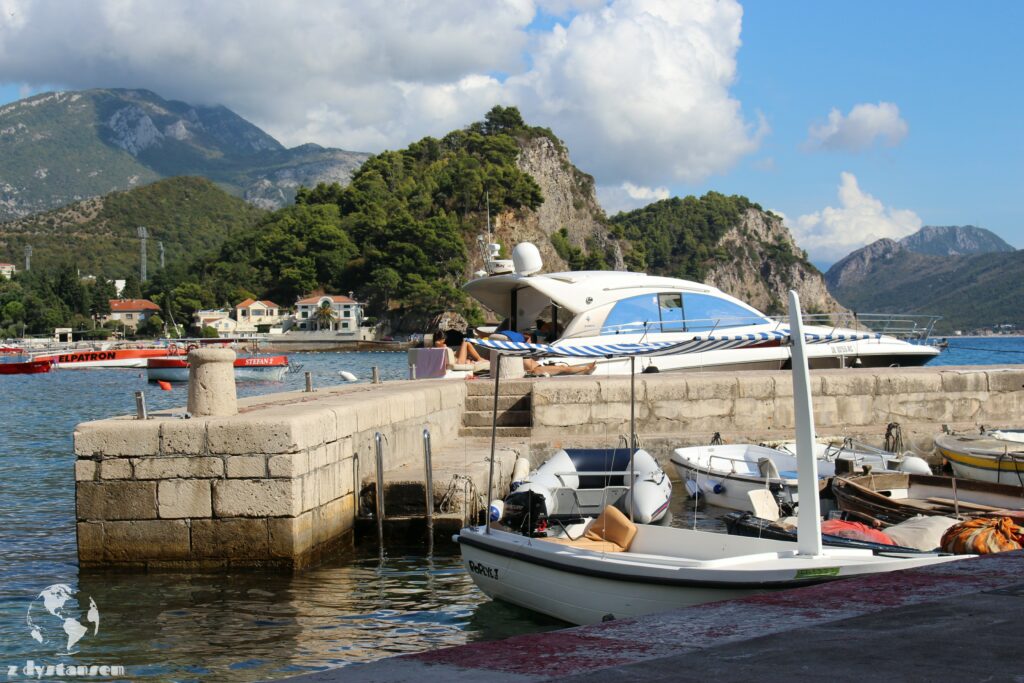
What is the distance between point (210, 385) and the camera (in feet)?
35.7

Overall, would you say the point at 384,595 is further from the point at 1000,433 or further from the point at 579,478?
the point at 1000,433

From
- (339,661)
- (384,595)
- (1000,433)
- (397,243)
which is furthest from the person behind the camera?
(397,243)

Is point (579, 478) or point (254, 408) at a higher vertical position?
point (254, 408)

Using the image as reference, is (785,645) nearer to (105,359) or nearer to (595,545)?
(595,545)

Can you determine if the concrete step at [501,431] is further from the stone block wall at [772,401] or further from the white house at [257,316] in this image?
the white house at [257,316]

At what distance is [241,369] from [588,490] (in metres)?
47.0

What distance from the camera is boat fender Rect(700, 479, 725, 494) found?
1438 cm

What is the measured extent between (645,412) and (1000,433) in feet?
19.0

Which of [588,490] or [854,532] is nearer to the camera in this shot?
[854,532]

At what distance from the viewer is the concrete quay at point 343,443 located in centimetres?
1014

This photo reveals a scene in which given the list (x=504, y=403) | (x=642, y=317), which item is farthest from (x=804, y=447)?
(x=642, y=317)

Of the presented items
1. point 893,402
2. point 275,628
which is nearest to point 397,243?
point 893,402

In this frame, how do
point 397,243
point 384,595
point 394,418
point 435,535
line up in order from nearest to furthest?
point 384,595 < point 435,535 < point 394,418 < point 397,243

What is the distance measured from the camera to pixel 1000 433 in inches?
656
